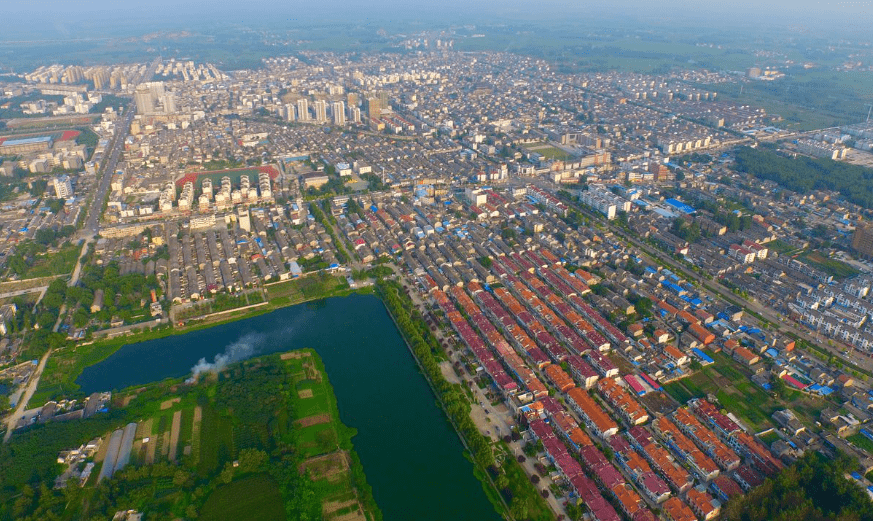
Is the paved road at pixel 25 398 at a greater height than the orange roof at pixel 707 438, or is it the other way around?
the orange roof at pixel 707 438

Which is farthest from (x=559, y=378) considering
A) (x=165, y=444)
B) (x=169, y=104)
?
(x=169, y=104)

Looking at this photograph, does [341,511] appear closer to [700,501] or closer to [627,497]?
[627,497]

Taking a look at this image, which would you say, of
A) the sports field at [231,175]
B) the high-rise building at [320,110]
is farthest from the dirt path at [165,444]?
the high-rise building at [320,110]

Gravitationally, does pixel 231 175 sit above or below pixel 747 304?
above

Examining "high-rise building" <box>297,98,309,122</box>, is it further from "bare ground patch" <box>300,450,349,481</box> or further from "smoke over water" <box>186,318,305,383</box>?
"bare ground patch" <box>300,450,349,481</box>

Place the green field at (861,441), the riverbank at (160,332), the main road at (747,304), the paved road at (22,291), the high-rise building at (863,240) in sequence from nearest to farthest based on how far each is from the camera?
the green field at (861,441), the riverbank at (160,332), the main road at (747,304), the paved road at (22,291), the high-rise building at (863,240)

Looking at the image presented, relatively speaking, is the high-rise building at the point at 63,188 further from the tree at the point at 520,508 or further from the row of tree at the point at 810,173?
the row of tree at the point at 810,173
